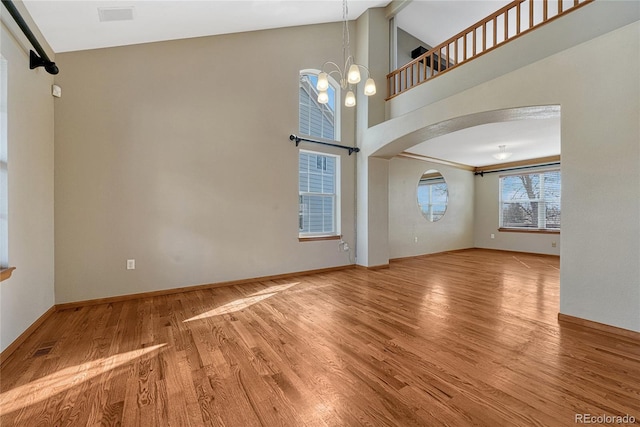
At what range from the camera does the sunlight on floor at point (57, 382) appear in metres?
1.48

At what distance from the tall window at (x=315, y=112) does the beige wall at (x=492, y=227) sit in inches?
210

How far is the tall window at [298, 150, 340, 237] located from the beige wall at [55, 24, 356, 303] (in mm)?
293

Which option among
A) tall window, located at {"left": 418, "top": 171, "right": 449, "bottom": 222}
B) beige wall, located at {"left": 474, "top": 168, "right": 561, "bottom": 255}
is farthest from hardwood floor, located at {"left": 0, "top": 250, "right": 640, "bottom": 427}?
beige wall, located at {"left": 474, "top": 168, "right": 561, "bottom": 255}

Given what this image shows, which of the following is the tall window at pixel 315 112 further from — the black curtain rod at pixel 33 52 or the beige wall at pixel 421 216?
the black curtain rod at pixel 33 52

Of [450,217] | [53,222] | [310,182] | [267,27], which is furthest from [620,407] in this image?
[450,217]

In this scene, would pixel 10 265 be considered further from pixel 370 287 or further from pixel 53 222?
pixel 370 287

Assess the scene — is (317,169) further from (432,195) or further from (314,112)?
(432,195)

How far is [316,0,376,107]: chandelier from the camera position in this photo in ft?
8.95

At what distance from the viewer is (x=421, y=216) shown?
6.51 m

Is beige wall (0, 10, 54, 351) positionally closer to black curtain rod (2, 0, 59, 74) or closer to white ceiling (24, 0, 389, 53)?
black curtain rod (2, 0, 59, 74)

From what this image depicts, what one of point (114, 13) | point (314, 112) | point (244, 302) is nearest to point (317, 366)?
point (244, 302)

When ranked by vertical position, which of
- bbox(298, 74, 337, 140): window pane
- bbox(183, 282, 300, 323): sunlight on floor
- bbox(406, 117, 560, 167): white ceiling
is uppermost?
bbox(298, 74, 337, 140): window pane

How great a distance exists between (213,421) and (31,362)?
63.5 inches

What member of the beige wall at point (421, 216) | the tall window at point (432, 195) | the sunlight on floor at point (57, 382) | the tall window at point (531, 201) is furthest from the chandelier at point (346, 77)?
the tall window at point (531, 201)
